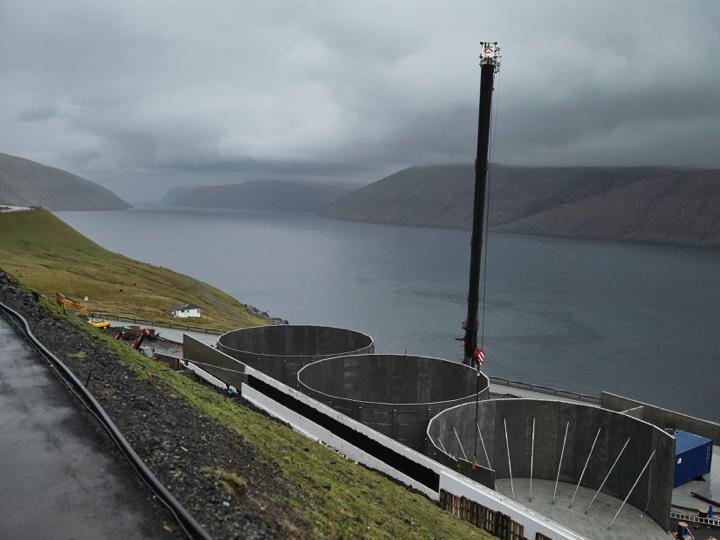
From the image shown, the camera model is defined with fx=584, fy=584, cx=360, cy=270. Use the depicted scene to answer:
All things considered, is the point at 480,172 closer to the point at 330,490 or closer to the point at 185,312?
the point at 330,490

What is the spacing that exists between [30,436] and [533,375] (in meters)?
67.9

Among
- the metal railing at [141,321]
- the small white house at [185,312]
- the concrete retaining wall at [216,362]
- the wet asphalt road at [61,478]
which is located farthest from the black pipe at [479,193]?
the small white house at [185,312]

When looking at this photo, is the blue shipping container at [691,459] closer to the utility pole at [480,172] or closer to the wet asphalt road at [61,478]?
the utility pole at [480,172]

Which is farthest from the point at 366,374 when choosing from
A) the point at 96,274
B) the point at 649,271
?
the point at 649,271

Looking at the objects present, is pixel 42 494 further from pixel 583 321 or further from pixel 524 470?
pixel 583 321

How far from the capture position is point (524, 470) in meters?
30.4

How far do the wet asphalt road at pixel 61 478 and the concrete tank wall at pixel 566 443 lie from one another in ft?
54.2

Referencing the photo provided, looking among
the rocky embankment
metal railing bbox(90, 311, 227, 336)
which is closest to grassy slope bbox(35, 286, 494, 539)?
the rocky embankment

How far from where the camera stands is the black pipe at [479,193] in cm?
3382

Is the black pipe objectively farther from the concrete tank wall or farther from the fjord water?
the fjord water

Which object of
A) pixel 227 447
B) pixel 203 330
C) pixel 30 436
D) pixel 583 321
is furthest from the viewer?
pixel 583 321

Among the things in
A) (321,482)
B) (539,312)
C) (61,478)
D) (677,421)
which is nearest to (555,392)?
(677,421)

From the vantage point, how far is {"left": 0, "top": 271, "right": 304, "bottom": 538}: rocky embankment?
9969 millimetres

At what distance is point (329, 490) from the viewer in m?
14.0
